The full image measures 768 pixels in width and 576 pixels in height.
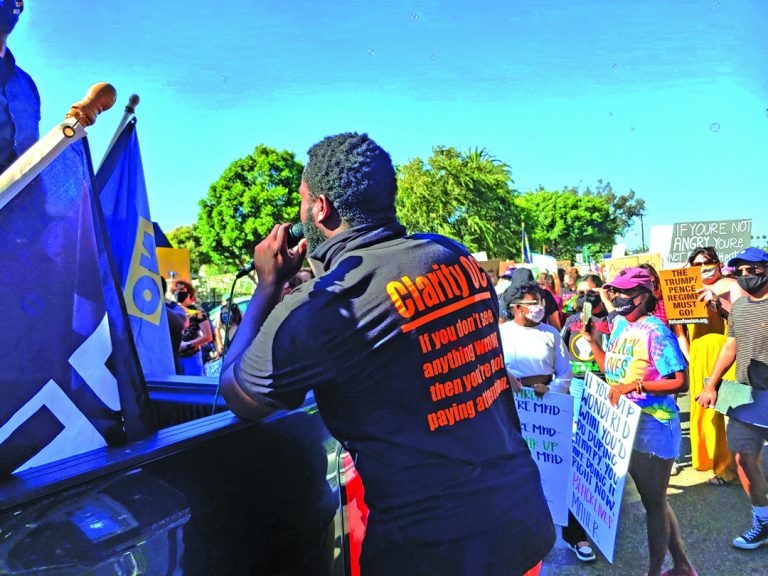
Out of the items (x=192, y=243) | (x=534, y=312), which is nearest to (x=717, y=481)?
(x=534, y=312)

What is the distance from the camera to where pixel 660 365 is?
9.75 ft

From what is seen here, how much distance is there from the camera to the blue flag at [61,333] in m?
1.18

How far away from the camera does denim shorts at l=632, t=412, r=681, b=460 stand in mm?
2881

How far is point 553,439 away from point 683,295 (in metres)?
2.64

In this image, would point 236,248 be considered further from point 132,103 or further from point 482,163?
point 132,103

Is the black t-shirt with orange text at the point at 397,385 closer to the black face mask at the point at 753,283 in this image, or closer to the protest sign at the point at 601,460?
the protest sign at the point at 601,460

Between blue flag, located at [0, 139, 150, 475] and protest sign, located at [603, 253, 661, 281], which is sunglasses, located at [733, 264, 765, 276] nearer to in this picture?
blue flag, located at [0, 139, 150, 475]

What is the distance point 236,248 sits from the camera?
3547cm

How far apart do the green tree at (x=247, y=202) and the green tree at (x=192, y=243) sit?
7199mm

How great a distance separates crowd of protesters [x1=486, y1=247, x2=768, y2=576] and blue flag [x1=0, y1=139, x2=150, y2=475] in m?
2.60

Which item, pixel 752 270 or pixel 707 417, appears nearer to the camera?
pixel 752 270

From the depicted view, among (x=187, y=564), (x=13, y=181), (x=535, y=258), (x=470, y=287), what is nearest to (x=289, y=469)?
(x=187, y=564)

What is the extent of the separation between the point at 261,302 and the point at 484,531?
30.2 inches

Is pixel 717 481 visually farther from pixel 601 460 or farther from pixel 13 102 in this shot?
pixel 13 102
